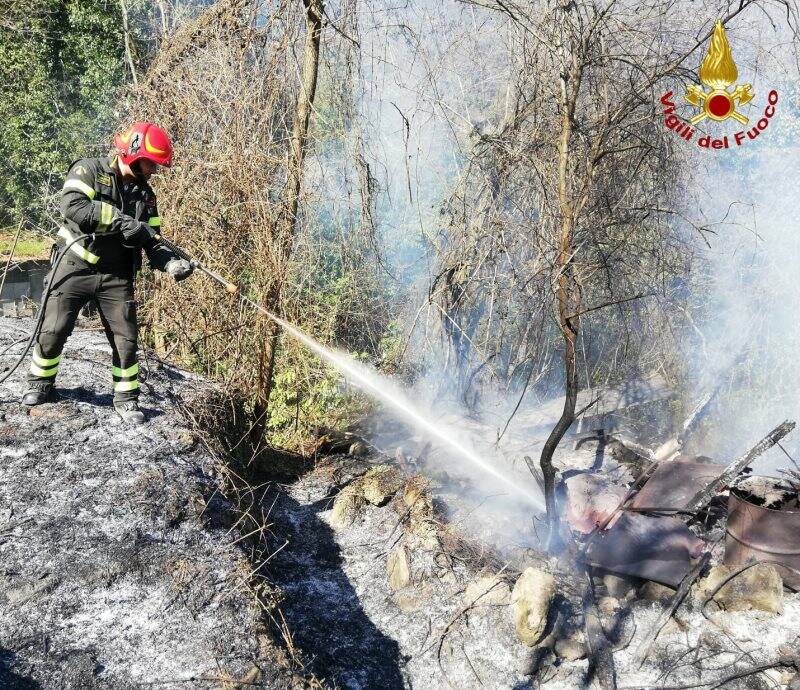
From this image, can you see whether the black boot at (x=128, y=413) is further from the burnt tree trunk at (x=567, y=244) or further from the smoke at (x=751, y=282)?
the smoke at (x=751, y=282)

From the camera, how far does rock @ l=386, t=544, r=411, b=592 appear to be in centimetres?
477

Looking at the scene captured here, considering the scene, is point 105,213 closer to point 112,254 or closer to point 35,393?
point 112,254

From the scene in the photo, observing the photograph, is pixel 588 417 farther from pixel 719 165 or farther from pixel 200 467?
pixel 200 467

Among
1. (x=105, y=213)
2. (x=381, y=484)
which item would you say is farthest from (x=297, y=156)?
(x=381, y=484)

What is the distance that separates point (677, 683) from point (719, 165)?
659cm

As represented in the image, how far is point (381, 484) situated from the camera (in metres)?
5.89

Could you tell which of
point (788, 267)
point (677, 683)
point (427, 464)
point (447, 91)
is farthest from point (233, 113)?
point (788, 267)

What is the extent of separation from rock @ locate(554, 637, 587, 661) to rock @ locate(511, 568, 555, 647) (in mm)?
167

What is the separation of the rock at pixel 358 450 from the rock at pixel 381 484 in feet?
1.55

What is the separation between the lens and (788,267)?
326 inches

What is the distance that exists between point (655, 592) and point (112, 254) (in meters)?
4.50

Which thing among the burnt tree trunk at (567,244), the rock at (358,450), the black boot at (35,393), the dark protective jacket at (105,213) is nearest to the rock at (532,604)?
the burnt tree trunk at (567,244)

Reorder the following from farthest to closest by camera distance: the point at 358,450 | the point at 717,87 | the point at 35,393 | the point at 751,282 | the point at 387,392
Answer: the point at 751,282 → the point at 387,392 → the point at 358,450 → the point at 717,87 → the point at 35,393

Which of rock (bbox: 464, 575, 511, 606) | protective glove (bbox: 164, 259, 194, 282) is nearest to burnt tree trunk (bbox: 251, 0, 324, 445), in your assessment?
protective glove (bbox: 164, 259, 194, 282)
